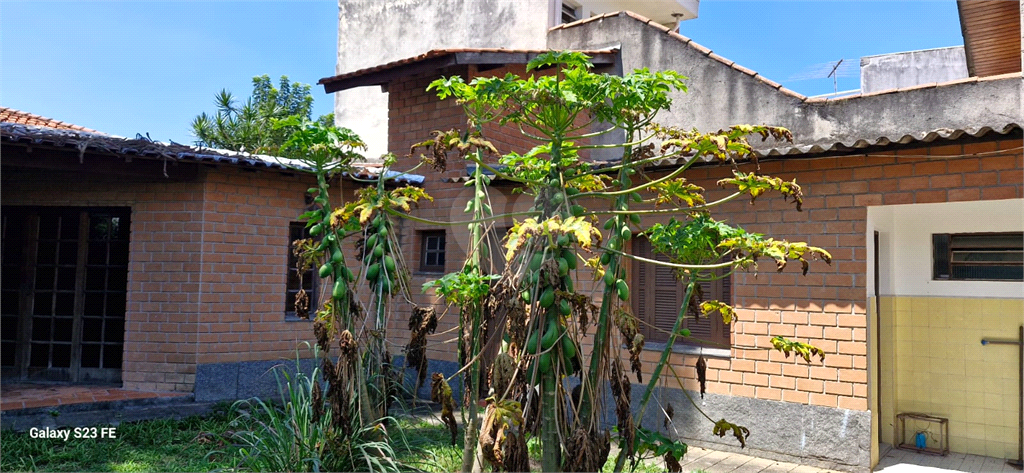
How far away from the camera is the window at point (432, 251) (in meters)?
10.0

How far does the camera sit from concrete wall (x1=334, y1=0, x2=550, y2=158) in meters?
12.9

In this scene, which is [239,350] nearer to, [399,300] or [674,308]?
[399,300]

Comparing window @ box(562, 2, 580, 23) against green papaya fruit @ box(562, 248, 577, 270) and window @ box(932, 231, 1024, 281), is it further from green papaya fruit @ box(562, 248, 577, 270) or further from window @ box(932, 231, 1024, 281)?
green papaya fruit @ box(562, 248, 577, 270)

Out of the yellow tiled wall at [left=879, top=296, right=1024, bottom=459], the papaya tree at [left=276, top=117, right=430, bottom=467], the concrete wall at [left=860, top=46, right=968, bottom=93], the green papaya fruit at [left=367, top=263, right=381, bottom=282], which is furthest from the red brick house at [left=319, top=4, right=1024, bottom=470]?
the concrete wall at [left=860, top=46, right=968, bottom=93]

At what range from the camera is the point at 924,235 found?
7.45 meters

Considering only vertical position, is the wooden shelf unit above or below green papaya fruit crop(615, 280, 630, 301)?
below

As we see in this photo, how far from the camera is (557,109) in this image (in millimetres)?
3658

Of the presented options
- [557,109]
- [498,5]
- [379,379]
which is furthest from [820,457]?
[498,5]

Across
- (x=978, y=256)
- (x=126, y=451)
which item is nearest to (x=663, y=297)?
(x=978, y=256)

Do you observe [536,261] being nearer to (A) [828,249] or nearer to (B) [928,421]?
(A) [828,249]

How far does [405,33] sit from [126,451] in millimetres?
10895

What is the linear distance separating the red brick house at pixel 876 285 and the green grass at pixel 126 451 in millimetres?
4387

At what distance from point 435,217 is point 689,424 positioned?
4.53 m

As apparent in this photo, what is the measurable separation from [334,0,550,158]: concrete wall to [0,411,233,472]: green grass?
27.9 feet
